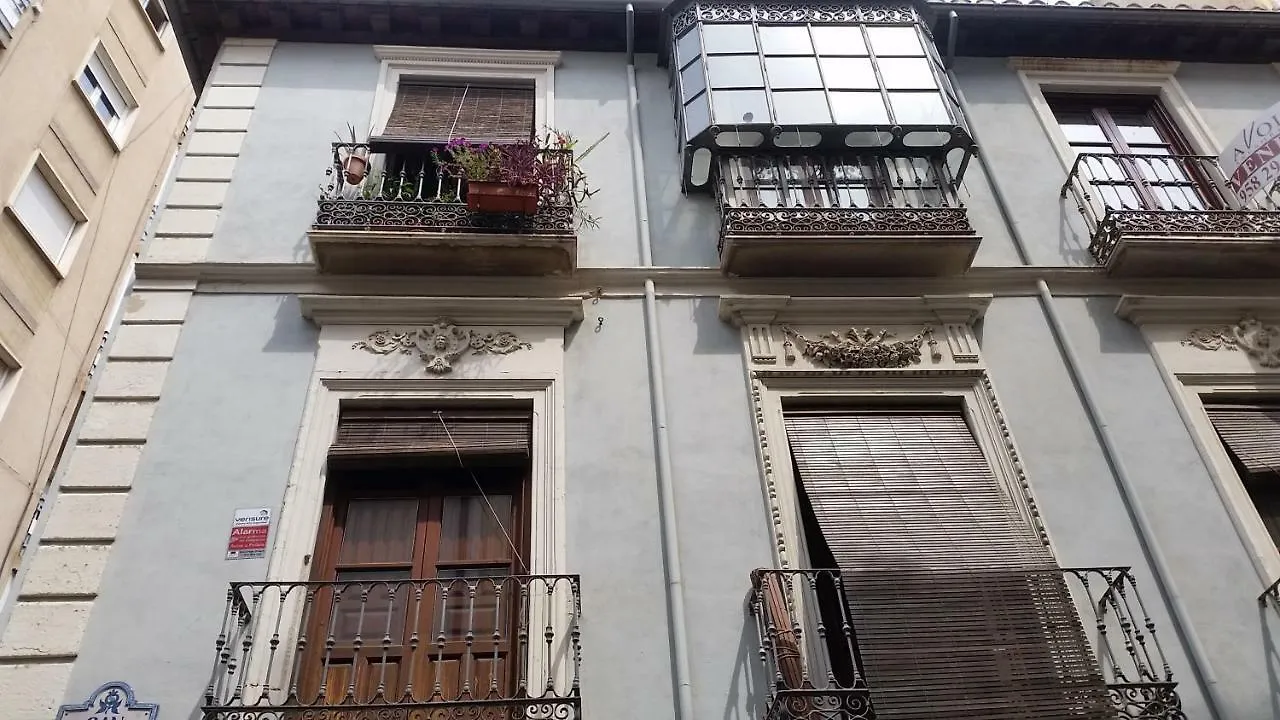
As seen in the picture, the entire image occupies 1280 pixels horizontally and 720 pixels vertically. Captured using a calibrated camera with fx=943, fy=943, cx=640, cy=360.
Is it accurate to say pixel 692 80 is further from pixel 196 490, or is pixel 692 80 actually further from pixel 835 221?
pixel 196 490

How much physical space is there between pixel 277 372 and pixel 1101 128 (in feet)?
27.4

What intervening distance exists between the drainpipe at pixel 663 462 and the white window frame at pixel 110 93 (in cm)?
737

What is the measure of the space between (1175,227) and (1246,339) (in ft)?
3.71

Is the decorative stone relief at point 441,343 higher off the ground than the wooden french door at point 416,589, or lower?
higher

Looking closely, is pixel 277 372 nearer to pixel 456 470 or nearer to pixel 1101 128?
pixel 456 470

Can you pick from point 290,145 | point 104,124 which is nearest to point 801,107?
point 290,145

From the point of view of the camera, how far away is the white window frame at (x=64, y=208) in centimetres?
949

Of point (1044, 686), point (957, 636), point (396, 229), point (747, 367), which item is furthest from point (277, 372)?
point (1044, 686)

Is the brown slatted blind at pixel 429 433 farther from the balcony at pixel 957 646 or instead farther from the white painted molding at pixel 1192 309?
the white painted molding at pixel 1192 309

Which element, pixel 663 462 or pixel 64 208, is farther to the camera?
pixel 64 208

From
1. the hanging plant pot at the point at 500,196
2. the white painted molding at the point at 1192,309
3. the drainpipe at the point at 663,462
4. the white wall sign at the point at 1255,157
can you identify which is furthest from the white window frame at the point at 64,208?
the white wall sign at the point at 1255,157

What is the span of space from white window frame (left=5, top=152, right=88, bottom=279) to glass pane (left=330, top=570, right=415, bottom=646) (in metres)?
6.20

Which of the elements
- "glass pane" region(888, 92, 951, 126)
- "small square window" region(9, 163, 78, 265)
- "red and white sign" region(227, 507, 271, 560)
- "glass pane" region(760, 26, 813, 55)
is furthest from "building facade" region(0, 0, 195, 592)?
"glass pane" region(888, 92, 951, 126)

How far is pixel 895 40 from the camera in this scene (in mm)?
9227
